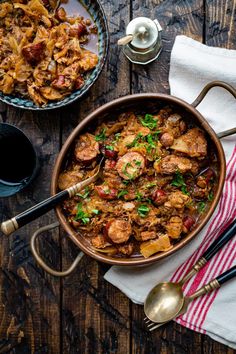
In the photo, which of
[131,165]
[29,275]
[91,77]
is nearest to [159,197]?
[131,165]

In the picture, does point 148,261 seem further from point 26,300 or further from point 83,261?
point 26,300

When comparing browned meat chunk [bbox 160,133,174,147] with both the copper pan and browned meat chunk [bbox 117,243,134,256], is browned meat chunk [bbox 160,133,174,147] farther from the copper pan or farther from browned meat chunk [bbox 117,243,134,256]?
browned meat chunk [bbox 117,243,134,256]

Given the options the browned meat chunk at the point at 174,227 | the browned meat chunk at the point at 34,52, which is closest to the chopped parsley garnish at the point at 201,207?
the browned meat chunk at the point at 174,227

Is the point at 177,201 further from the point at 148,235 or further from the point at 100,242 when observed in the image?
the point at 100,242

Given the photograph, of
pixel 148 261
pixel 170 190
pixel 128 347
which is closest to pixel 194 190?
pixel 170 190

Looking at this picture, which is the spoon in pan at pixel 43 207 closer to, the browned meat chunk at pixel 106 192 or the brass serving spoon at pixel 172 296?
the browned meat chunk at pixel 106 192

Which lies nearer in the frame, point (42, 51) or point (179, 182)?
point (179, 182)

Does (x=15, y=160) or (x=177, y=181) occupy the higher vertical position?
(x=15, y=160)
